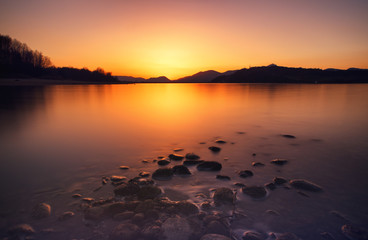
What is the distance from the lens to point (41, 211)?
4301 mm

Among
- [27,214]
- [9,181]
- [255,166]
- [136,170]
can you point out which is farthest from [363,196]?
[9,181]

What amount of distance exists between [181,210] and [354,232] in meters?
3.46

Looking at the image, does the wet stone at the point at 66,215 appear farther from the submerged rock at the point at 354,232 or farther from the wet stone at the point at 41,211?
the submerged rock at the point at 354,232

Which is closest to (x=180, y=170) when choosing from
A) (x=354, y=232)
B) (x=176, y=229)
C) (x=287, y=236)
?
(x=176, y=229)

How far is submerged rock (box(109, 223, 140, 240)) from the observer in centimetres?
358

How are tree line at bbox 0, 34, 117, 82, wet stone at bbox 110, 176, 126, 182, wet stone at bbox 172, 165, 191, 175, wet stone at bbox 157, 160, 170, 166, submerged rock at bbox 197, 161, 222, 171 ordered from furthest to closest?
tree line at bbox 0, 34, 117, 82
wet stone at bbox 157, 160, 170, 166
submerged rock at bbox 197, 161, 222, 171
wet stone at bbox 172, 165, 191, 175
wet stone at bbox 110, 176, 126, 182

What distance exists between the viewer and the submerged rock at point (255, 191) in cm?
499

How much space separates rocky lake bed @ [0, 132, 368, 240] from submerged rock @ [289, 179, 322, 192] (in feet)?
0.08

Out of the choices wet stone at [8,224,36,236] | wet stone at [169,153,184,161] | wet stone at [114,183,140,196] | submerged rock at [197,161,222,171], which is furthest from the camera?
wet stone at [169,153,184,161]

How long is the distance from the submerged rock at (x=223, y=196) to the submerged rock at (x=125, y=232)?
1.98m

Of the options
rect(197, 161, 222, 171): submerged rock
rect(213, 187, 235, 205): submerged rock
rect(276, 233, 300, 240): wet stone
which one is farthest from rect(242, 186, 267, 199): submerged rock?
rect(197, 161, 222, 171): submerged rock

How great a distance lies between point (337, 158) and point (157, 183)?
723cm

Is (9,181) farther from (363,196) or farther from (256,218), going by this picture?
(363,196)

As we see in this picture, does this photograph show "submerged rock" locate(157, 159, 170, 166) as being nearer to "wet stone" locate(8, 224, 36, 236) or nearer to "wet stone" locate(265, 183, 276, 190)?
"wet stone" locate(265, 183, 276, 190)
